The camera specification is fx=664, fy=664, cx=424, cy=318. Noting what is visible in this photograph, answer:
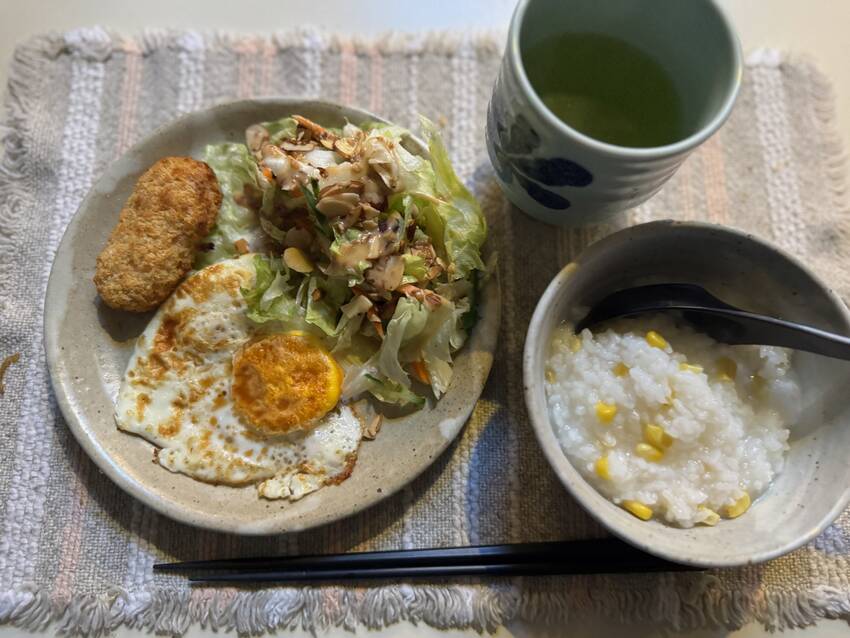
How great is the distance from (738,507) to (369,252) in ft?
3.46

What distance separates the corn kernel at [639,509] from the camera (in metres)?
1.48

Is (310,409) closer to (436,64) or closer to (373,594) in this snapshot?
→ (373,594)

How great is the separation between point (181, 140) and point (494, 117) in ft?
3.01

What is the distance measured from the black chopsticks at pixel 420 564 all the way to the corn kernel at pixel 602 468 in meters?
0.33

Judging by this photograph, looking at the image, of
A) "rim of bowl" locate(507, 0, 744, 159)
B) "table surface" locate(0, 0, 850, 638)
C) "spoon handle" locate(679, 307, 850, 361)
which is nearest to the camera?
"rim of bowl" locate(507, 0, 744, 159)

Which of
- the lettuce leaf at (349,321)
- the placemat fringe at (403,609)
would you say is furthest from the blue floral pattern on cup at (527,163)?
the placemat fringe at (403,609)

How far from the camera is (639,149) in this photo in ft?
4.53

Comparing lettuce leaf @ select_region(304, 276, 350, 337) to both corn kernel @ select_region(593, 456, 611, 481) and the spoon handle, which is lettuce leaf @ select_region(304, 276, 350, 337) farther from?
the spoon handle

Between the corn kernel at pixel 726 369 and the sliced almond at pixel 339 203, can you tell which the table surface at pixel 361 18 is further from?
the corn kernel at pixel 726 369

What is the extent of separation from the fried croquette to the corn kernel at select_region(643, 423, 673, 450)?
126cm

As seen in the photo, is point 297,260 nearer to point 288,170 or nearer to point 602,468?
point 288,170

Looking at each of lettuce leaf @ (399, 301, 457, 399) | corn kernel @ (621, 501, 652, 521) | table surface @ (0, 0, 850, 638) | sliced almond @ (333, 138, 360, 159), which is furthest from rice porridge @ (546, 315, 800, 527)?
table surface @ (0, 0, 850, 638)

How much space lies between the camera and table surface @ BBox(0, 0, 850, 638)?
2.17m

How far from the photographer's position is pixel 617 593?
1738 mm
